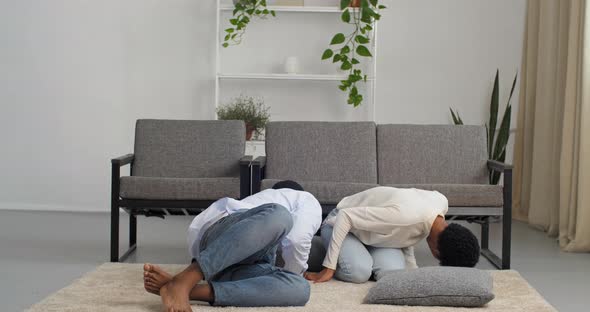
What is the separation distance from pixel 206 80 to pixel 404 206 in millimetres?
3477

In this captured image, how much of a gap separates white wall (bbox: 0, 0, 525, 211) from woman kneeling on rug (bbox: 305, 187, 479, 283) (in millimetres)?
2940

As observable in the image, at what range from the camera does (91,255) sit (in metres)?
4.54

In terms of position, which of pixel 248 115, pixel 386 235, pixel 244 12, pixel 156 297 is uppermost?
pixel 244 12

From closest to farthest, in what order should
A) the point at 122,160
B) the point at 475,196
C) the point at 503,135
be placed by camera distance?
the point at 475,196 < the point at 122,160 < the point at 503,135

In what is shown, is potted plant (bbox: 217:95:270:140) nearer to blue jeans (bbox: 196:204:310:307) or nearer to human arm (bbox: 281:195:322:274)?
human arm (bbox: 281:195:322:274)

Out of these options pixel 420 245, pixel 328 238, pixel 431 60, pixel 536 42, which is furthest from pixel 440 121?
pixel 328 238

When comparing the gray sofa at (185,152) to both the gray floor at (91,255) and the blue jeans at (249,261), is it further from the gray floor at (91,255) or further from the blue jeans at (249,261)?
the blue jeans at (249,261)

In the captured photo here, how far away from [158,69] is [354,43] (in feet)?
5.20

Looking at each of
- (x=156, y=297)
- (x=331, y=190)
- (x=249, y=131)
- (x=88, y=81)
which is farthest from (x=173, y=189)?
(x=88, y=81)

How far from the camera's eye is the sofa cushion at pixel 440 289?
10.2ft

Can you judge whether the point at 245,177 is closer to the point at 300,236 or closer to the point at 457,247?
the point at 300,236

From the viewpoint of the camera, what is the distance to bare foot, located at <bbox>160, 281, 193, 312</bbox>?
280 centimetres

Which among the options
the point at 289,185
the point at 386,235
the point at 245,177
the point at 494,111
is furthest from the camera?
the point at 494,111

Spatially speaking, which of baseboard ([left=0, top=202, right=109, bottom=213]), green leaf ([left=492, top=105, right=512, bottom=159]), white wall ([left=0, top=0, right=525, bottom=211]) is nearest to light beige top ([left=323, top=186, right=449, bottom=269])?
green leaf ([left=492, top=105, right=512, bottom=159])
